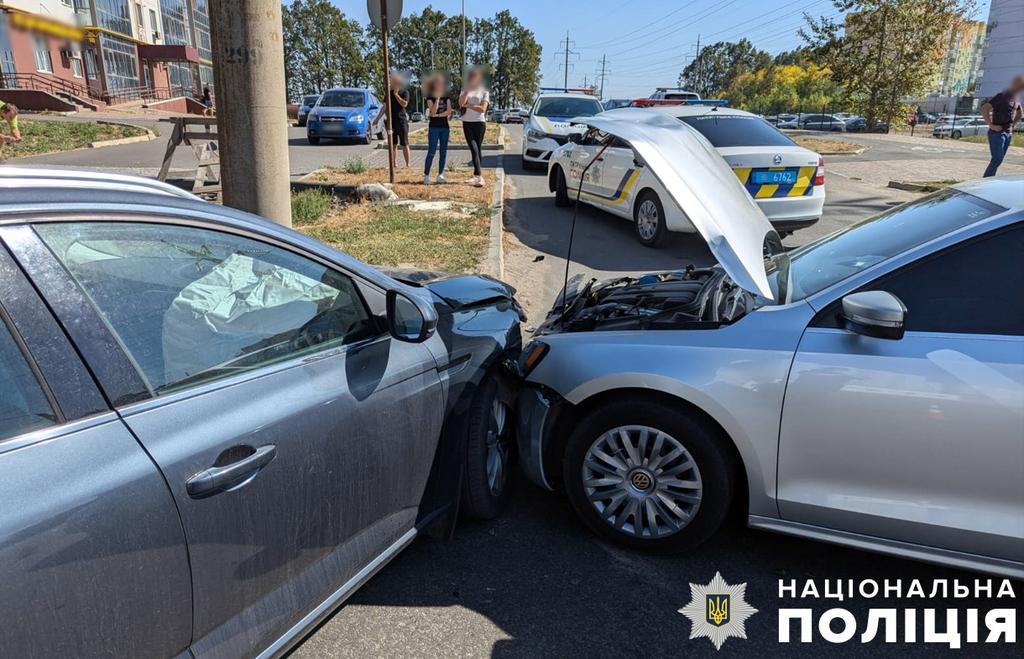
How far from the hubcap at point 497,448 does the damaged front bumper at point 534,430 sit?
0.10 metres

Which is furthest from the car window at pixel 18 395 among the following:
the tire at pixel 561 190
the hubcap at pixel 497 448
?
the tire at pixel 561 190

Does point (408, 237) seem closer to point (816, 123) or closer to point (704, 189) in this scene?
point (704, 189)

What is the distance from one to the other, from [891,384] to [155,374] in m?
2.33

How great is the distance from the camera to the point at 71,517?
1453 mm

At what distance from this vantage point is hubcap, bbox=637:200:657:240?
8383 mm

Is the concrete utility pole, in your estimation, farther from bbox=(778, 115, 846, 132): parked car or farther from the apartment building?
bbox=(778, 115, 846, 132): parked car

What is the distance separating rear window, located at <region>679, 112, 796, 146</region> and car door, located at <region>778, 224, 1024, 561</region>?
5796 mm

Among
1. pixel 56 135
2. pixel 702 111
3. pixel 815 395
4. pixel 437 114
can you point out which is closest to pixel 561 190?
pixel 437 114

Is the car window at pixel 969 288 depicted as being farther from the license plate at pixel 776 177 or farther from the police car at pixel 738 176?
the license plate at pixel 776 177

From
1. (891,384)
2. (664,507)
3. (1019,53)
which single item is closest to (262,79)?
(664,507)

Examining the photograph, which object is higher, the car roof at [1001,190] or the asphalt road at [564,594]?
the car roof at [1001,190]

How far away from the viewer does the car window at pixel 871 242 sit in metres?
2.71

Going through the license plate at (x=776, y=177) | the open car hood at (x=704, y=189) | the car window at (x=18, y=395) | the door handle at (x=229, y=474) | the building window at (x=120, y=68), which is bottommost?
the door handle at (x=229, y=474)

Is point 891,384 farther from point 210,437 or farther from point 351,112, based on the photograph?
point 351,112
